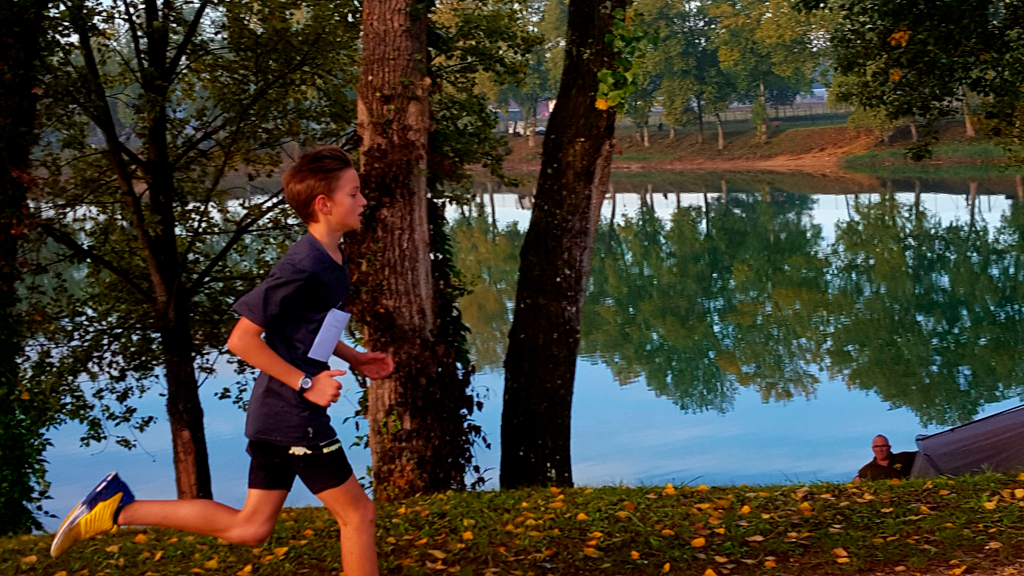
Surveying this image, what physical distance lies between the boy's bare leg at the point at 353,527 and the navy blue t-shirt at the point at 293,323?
0.79 ft

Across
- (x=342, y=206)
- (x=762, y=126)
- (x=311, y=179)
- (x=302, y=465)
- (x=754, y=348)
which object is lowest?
(x=754, y=348)

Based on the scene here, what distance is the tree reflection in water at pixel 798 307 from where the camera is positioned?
72.5 feet

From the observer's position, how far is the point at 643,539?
5797 millimetres

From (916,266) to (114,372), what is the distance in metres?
25.4

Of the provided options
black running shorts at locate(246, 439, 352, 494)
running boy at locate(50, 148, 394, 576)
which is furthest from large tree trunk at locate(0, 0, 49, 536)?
black running shorts at locate(246, 439, 352, 494)

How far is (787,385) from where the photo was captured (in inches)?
868

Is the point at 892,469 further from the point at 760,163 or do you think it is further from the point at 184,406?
the point at 760,163

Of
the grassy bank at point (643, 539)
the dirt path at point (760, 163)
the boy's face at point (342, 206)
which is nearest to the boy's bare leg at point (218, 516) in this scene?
the boy's face at point (342, 206)

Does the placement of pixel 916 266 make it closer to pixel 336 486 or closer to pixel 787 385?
pixel 787 385

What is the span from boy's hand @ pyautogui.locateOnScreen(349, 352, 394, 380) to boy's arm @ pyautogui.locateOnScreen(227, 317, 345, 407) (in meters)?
0.52

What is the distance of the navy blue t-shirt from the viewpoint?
12.7 feet

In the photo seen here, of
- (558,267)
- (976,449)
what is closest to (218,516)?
(558,267)

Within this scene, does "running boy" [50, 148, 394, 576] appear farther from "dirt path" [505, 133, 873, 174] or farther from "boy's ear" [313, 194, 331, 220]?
"dirt path" [505, 133, 873, 174]

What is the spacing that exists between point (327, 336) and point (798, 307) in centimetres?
2530
